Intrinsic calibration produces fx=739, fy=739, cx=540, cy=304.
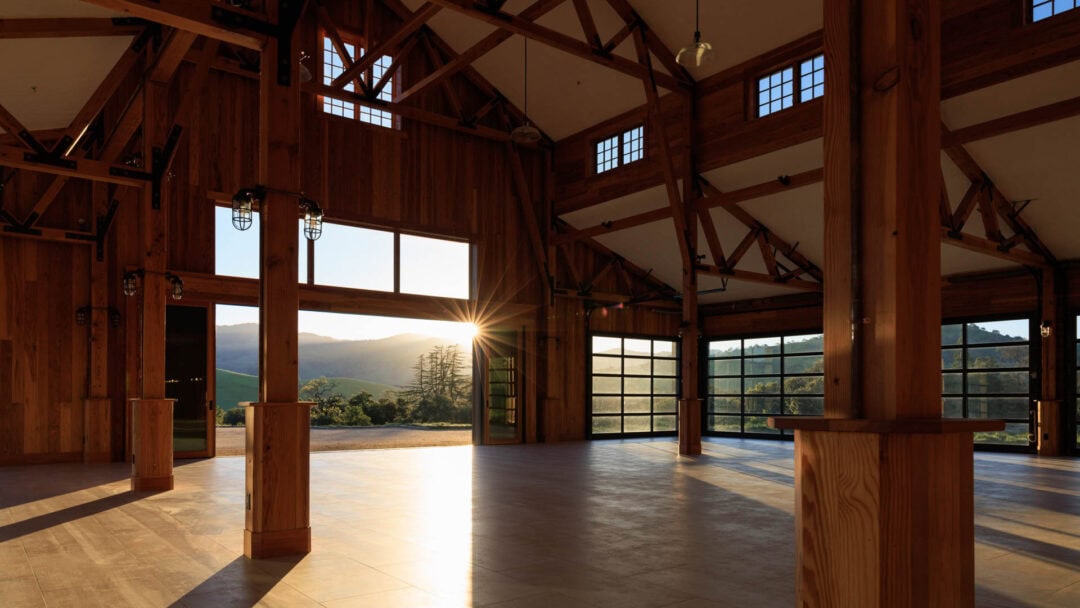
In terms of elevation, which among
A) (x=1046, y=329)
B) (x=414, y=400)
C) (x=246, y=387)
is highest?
(x=1046, y=329)

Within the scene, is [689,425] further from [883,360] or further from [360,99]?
[883,360]

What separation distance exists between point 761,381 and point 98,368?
42.6 ft

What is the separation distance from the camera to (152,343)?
25.5 feet

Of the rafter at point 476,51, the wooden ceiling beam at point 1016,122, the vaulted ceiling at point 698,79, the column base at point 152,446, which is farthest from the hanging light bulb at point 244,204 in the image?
the wooden ceiling beam at point 1016,122

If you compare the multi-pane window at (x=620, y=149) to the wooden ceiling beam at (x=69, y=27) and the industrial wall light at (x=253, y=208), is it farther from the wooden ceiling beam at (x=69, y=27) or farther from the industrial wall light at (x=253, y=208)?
the industrial wall light at (x=253, y=208)

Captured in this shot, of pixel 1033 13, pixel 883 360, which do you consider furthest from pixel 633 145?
pixel 883 360

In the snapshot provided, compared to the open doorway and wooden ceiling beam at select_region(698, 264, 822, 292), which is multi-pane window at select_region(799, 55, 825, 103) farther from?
the open doorway

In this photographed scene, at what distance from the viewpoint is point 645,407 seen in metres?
17.0

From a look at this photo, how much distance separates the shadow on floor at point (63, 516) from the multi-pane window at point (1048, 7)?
1094 cm

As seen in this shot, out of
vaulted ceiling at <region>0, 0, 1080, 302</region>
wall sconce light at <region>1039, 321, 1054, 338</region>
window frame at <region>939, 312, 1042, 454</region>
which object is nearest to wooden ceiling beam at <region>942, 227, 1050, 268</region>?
vaulted ceiling at <region>0, 0, 1080, 302</region>

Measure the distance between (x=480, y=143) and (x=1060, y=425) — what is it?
1128 cm

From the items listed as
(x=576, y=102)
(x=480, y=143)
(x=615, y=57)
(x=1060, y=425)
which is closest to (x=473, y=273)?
(x=480, y=143)

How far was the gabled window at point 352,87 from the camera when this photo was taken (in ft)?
41.8

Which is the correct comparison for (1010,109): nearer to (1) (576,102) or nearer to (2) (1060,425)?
(2) (1060,425)
